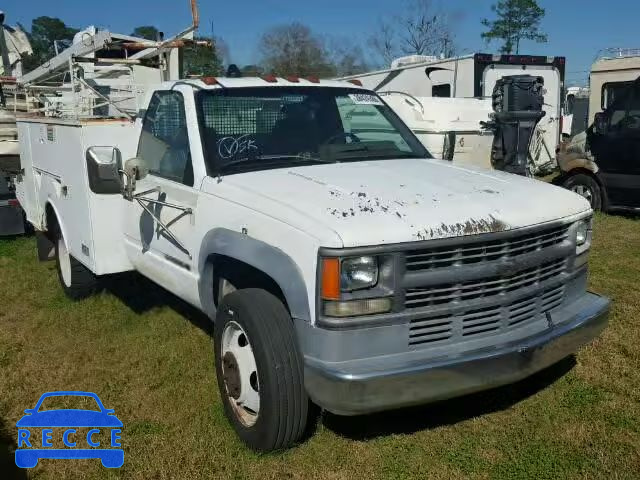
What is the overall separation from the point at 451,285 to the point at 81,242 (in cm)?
328

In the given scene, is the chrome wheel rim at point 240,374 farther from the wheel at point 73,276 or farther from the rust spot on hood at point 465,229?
the wheel at point 73,276

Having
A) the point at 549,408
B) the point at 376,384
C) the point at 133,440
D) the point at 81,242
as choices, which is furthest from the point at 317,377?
the point at 81,242

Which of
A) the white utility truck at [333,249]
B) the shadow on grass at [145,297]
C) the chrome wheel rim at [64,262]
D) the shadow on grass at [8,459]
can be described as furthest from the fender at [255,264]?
the chrome wheel rim at [64,262]

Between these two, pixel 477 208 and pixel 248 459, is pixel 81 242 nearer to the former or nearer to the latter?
pixel 248 459

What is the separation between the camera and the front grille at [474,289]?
2.96 meters

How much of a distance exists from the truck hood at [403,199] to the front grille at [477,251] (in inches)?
2.6

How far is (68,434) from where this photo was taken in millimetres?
3703

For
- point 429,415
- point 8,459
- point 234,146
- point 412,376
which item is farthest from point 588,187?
point 8,459

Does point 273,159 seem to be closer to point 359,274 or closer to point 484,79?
point 359,274

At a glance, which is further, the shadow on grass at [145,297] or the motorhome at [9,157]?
the motorhome at [9,157]

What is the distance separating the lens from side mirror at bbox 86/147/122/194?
13.1 ft

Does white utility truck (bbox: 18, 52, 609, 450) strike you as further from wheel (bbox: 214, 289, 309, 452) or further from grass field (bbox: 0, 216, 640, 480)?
grass field (bbox: 0, 216, 640, 480)

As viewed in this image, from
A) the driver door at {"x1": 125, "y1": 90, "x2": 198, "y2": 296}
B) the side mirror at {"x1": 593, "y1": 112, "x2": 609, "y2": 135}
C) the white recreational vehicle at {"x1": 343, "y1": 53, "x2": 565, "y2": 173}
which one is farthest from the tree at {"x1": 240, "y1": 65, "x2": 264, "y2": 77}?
the white recreational vehicle at {"x1": 343, "y1": 53, "x2": 565, "y2": 173}

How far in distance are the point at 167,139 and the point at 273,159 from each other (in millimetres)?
906
